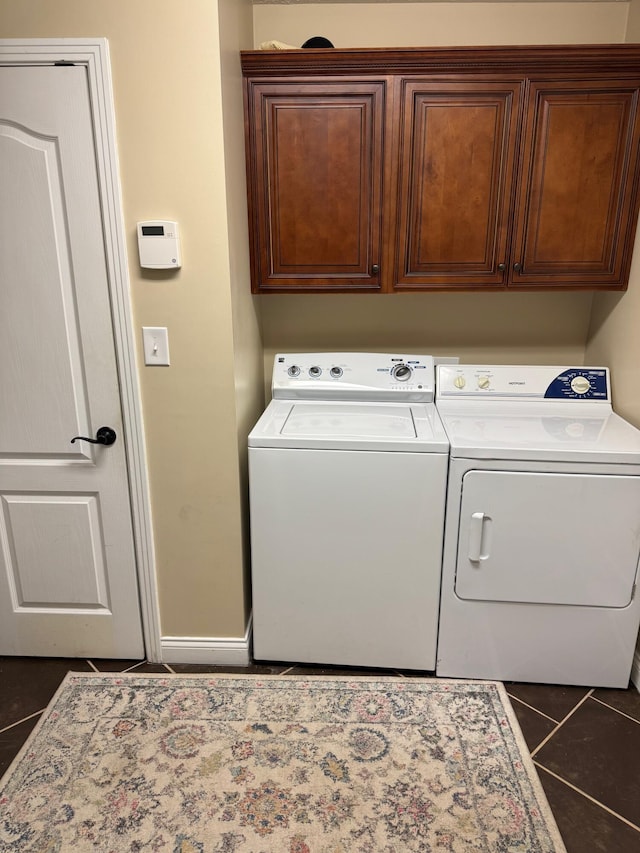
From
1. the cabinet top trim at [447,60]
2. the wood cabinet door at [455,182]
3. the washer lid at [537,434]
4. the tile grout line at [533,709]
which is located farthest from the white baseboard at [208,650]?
the cabinet top trim at [447,60]

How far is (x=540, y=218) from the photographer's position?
208cm

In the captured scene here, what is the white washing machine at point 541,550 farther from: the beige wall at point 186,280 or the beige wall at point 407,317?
the beige wall at point 186,280

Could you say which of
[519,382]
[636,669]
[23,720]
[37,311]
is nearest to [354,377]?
[519,382]

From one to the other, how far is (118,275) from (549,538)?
5.35ft

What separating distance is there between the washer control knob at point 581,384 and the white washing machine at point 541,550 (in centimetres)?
15

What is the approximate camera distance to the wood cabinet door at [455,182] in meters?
1.97

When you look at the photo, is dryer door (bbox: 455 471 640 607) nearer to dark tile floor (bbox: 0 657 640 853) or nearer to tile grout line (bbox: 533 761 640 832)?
dark tile floor (bbox: 0 657 640 853)

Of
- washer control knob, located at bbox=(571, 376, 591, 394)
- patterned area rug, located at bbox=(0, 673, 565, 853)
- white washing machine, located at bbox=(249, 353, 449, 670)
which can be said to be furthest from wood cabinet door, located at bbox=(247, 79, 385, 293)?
patterned area rug, located at bbox=(0, 673, 565, 853)

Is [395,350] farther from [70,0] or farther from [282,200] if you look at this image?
[70,0]

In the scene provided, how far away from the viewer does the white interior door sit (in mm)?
1731

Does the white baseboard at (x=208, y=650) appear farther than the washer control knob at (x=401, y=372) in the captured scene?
No

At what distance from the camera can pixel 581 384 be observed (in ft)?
7.50

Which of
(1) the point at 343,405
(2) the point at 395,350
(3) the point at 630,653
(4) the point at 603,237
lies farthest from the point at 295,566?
(4) the point at 603,237

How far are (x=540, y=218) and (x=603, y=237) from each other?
24cm
